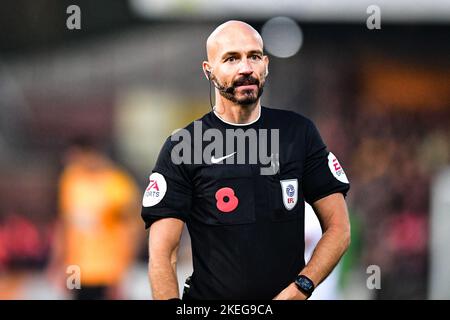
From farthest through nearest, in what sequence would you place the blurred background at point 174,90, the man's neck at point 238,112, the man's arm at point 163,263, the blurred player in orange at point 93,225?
the blurred background at point 174,90 < the blurred player in orange at point 93,225 < the man's neck at point 238,112 < the man's arm at point 163,263

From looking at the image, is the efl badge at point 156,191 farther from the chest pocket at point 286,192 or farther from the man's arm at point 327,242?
the man's arm at point 327,242

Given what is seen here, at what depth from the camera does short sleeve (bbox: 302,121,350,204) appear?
414 centimetres

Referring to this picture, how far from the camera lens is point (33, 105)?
12.5 metres

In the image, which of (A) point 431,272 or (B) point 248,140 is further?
(A) point 431,272

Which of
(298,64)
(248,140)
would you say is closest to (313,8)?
(298,64)

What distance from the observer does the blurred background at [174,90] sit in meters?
11.3

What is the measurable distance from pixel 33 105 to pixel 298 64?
12.2 ft

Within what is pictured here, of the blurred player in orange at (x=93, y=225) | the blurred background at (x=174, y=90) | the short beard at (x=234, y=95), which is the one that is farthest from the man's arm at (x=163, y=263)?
the blurred background at (x=174, y=90)

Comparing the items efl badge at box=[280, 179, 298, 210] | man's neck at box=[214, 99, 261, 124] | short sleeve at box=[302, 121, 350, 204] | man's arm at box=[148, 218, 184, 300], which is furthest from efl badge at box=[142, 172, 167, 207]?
short sleeve at box=[302, 121, 350, 204]

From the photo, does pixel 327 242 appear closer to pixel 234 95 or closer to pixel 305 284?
pixel 305 284

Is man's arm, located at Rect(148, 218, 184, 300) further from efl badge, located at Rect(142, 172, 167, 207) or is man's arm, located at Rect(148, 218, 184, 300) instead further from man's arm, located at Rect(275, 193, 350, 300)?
man's arm, located at Rect(275, 193, 350, 300)
